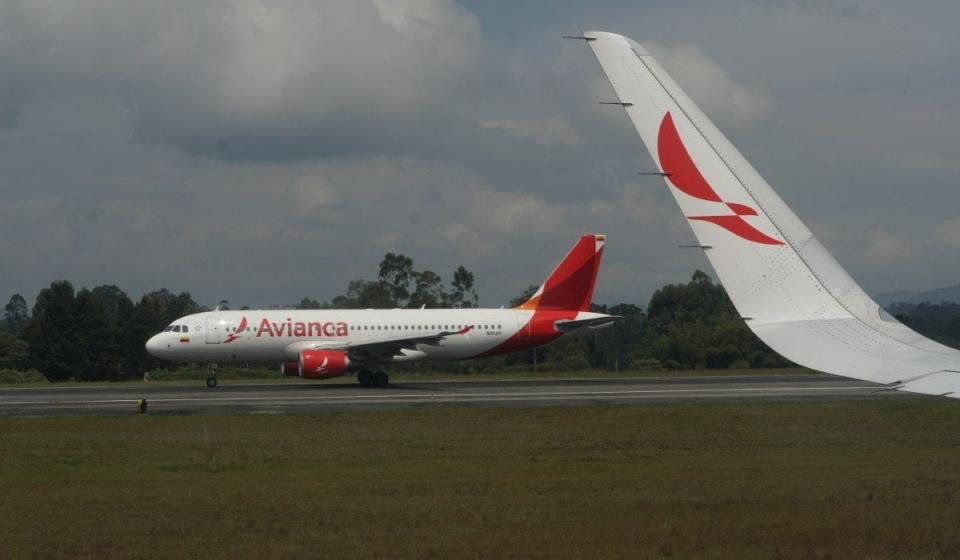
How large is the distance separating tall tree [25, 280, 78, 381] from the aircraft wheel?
39.0 m

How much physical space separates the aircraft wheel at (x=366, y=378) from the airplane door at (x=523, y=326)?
5901mm

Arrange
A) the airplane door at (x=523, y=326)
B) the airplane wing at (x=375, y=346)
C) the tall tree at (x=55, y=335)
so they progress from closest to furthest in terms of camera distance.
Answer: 1. the airplane wing at (x=375, y=346)
2. the airplane door at (x=523, y=326)
3. the tall tree at (x=55, y=335)

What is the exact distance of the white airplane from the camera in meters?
41.1

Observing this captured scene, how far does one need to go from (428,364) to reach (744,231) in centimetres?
5271

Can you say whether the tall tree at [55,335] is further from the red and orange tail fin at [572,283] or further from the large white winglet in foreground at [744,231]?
the large white winglet in foreground at [744,231]

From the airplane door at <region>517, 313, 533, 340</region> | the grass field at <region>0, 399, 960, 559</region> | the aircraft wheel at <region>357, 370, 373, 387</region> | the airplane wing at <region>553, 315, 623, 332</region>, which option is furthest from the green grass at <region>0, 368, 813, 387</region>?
the grass field at <region>0, 399, 960, 559</region>

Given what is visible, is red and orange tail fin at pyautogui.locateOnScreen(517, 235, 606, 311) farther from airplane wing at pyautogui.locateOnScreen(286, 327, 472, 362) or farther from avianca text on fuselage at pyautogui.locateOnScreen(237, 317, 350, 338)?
avianca text on fuselage at pyautogui.locateOnScreen(237, 317, 350, 338)

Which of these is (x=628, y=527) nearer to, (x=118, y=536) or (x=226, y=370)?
(x=118, y=536)

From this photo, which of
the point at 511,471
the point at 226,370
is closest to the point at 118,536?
the point at 511,471

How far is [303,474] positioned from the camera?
58.6ft

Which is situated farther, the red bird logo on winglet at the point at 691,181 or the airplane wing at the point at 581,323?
the airplane wing at the point at 581,323

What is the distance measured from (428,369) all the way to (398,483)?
4744 centimetres

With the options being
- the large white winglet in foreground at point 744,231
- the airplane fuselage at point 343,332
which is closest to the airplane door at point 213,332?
the airplane fuselage at point 343,332

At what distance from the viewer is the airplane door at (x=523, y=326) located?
144ft
